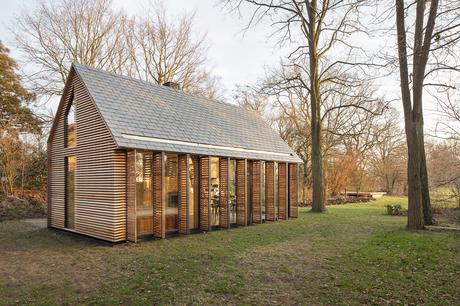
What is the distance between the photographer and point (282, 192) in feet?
45.9

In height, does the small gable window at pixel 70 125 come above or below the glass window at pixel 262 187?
above

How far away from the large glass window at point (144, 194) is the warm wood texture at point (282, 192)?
6365 millimetres

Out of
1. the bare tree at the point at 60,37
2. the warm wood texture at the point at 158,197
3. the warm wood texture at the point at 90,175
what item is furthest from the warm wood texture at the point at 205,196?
the bare tree at the point at 60,37

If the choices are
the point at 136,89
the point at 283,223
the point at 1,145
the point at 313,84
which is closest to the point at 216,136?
the point at 136,89

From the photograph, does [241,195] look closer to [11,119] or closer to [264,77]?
[264,77]

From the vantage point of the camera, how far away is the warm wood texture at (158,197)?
361 inches

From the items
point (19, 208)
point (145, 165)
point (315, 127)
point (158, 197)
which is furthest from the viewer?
point (315, 127)

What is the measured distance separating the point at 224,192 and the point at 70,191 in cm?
507

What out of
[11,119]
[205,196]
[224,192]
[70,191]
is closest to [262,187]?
[224,192]

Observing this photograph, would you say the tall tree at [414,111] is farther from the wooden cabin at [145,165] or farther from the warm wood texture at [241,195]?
the warm wood texture at [241,195]

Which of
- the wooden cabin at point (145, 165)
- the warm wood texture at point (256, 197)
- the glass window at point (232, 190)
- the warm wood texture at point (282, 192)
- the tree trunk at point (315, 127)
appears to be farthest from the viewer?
the tree trunk at point (315, 127)

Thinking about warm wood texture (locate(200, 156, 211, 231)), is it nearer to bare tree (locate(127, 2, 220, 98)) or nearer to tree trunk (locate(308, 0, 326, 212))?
tree trunk (locate(308, 0, 326, 212))

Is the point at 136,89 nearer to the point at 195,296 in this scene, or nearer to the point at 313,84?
the point at 195,296

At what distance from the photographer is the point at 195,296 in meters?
4.73
